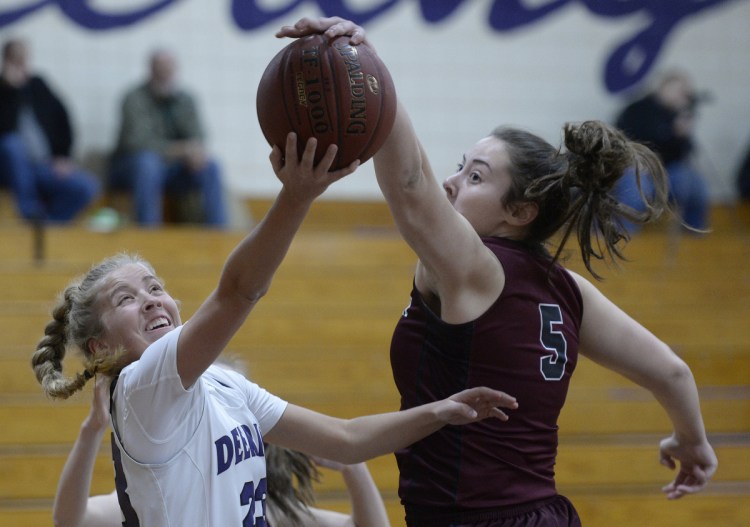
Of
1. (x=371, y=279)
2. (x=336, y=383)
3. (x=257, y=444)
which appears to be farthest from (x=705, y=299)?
(x=257, y=444)

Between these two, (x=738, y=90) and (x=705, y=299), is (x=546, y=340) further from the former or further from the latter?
(x=738, y=90)

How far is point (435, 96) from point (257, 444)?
22.0 feet

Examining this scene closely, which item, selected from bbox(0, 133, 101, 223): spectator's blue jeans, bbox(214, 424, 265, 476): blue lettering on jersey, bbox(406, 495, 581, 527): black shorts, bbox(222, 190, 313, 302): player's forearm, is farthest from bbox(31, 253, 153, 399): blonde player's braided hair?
bbox(0, 133, 101, 223): spectator's blue jeans

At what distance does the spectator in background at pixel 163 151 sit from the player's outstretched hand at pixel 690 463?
503cm

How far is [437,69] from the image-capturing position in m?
8.55

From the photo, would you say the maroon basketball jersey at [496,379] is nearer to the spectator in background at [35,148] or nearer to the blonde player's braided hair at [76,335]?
the blonde player's braided hair at [76,335]

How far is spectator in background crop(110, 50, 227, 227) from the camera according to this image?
7156mm

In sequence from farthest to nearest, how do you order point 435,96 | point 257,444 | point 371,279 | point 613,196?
point 435,96
point 371,279
point 613,196
point 257,444

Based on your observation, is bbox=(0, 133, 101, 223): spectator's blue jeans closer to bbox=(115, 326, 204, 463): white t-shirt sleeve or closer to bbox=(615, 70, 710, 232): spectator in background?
bbox=(615, 70, 710, 232): spectator in background

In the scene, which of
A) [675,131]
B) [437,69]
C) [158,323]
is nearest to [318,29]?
[158,323]

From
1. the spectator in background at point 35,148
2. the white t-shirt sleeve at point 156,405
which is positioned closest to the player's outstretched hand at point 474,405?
the white t-shirt sleeve at point 156,405

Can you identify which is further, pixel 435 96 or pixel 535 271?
pixel 435 96

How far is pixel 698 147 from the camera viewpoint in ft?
28.9

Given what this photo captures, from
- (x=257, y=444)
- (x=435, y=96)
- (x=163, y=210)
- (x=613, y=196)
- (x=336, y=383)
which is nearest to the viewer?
→ (x=257, y=444)
